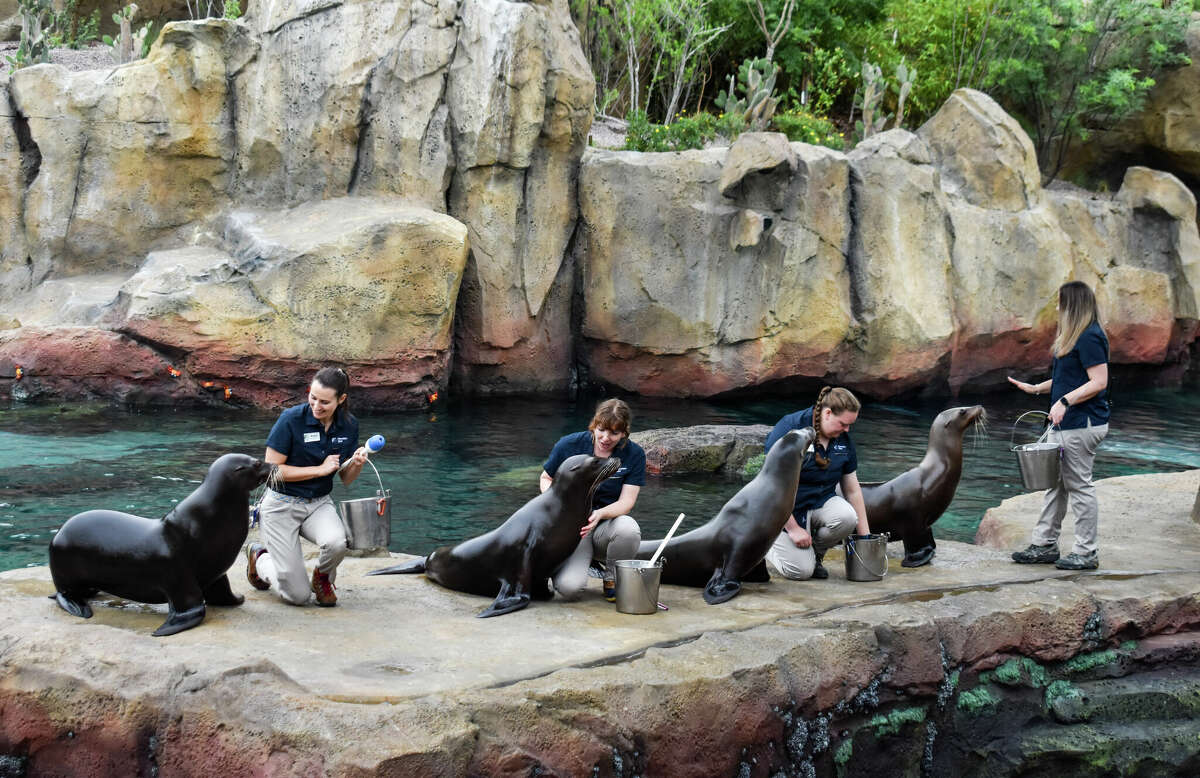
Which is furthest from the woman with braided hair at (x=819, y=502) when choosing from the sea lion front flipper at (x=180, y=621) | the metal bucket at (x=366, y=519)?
the sea lion front flipper at (x=180, y=621)

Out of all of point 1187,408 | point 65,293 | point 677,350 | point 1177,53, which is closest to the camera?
point 65,293

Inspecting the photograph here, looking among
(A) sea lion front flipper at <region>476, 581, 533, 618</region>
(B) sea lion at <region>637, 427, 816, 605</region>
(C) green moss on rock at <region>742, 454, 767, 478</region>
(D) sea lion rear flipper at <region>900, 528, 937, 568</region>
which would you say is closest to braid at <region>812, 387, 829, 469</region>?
(B) sea lion at <region>637, 427, 816, 605</region>

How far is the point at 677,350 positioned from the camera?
1374cm

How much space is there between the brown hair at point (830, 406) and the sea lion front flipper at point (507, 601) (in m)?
1.55

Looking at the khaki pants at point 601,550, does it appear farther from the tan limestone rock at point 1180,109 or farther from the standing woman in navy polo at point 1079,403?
the tan limestone rock at point 1180,109

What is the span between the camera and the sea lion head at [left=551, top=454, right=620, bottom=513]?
480cm

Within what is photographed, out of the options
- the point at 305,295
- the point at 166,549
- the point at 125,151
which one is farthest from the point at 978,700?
the point at 125,151

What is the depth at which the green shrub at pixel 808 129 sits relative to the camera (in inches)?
674

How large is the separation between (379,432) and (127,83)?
4.88m

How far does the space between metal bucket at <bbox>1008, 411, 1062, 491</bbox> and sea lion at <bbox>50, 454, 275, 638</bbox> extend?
11.5ft

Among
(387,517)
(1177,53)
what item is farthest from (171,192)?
(1177,53)

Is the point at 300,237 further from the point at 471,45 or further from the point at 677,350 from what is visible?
the point at 677,350

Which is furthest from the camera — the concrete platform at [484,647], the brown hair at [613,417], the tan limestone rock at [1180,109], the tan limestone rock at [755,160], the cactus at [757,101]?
the tan limestone rock at [1180,109]

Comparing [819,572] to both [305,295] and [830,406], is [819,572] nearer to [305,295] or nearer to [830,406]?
[830,406]
